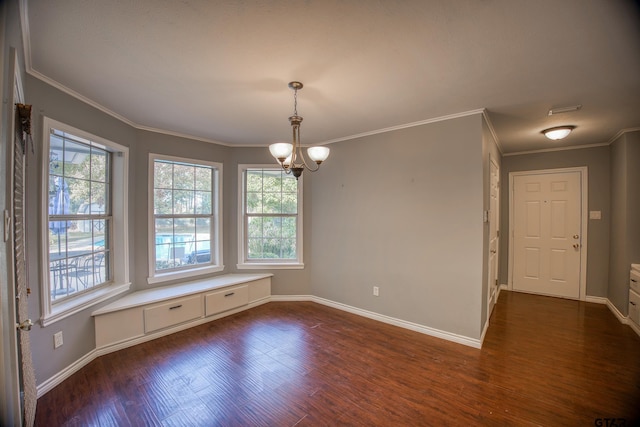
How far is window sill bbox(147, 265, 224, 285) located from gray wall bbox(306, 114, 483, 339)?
1.55m

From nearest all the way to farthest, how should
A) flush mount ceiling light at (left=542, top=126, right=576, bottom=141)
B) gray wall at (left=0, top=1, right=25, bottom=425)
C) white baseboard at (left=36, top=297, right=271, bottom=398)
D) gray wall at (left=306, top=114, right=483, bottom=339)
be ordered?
gray wall at (left=0, top=1, right=25, bottom=425) → white baseboard at (left=36, top=297, right=271, bottom=398) → gray wall at (left=306, top=114, right=483, bottom=339) → flush mount ceiling light at (left=542, top=126, right=576, bottom=141)

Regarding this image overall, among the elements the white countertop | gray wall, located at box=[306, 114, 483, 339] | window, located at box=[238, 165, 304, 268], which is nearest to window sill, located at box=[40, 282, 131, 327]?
the white countertop

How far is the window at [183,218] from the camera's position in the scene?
3.47 metres

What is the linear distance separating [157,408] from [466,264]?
307cm

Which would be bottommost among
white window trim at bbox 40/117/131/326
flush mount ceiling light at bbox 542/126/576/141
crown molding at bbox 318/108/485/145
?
white window trim at bbox 40/117/131/326

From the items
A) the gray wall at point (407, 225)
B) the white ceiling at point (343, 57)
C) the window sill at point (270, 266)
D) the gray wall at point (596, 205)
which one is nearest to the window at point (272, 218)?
the window sill at point (270, 266)

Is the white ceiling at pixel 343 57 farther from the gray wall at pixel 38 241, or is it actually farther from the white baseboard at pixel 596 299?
the white baseboard at pixel 596 299

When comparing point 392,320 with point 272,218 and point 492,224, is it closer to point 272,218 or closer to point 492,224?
point 492,224

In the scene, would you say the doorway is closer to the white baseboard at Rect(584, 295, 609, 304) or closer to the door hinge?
the white baseboard at Rect(584, 295, 609, 304)

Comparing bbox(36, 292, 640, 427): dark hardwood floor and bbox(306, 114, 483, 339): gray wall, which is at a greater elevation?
bbox(306, 114, 483, 339): gray wall

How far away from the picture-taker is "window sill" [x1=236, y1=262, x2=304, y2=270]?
415 centimetres

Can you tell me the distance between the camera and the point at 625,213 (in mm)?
3408

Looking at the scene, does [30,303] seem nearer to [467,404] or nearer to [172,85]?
[172,85]

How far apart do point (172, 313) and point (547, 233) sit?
19.4 feet
